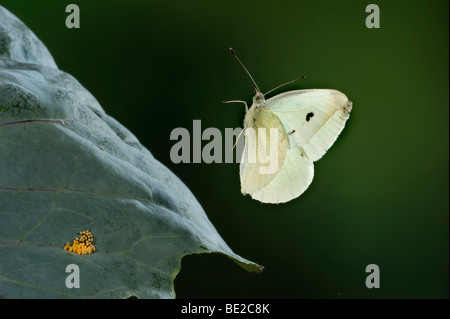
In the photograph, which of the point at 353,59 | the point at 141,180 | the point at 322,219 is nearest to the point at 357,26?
the point at 353,59

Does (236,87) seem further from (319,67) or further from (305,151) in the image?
(305,151)

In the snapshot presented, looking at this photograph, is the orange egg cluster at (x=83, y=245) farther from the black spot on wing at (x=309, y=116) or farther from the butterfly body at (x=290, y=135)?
the black spot on wing at (x=309, y=116)

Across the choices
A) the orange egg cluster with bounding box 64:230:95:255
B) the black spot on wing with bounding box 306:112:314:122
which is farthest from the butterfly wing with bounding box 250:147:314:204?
the orange egg cluster with bounding box 64:230:95:255

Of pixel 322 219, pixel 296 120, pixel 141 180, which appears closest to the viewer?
pixel 141 180

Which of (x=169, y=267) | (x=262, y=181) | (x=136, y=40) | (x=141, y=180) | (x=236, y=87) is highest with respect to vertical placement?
(x=136, y=40)

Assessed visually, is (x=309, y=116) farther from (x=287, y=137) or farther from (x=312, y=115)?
(x=287, y=137)

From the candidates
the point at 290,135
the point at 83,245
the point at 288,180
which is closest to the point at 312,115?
the point at 290,135
